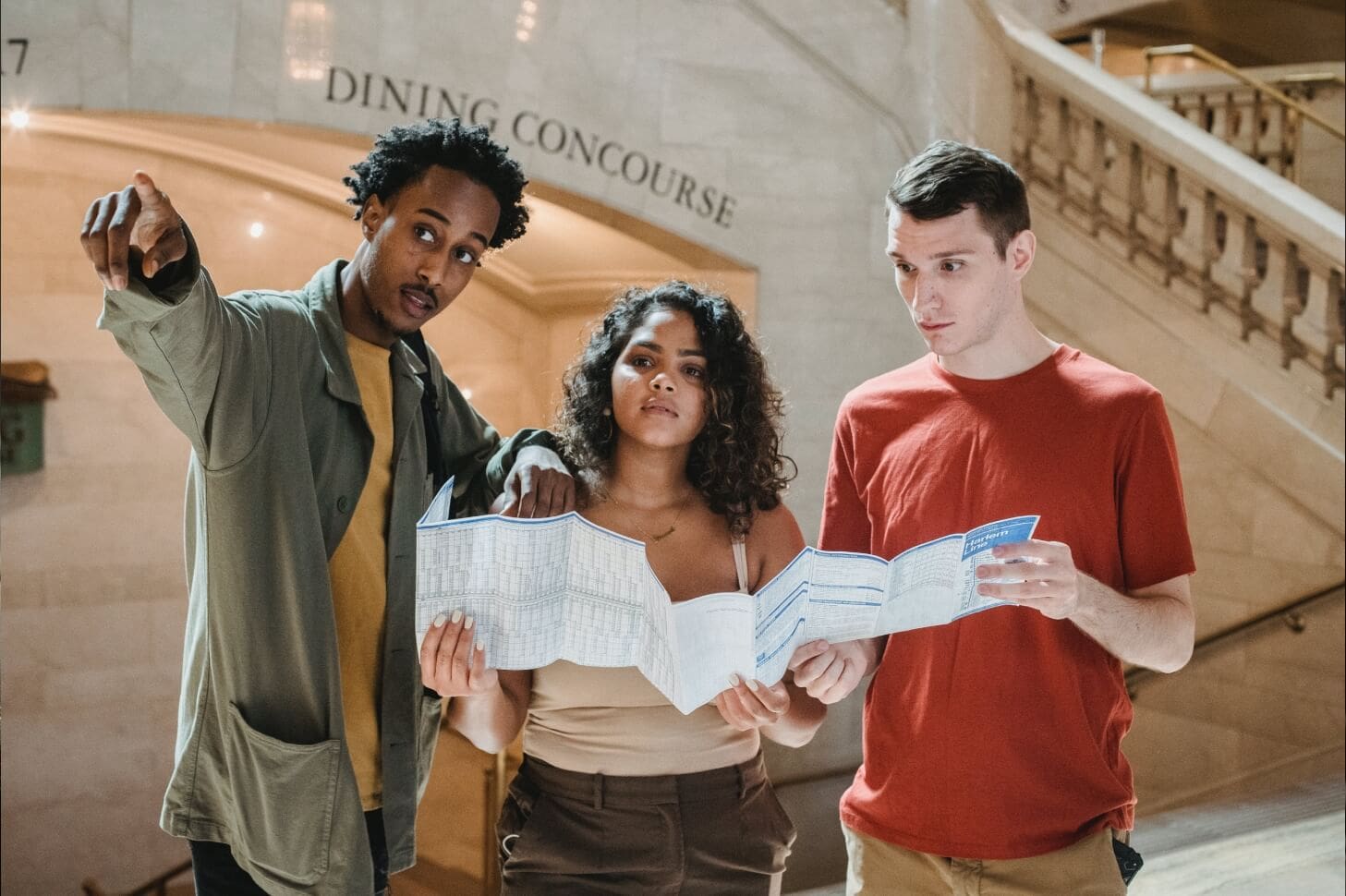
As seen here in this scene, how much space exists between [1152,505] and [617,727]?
0.85 m

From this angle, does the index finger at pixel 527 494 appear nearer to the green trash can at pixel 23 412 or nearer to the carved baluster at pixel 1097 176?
the carved baluster at pixel 1097 176

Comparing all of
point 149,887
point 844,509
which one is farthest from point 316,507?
point 149,887

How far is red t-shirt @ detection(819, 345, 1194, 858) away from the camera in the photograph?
1654 millimetres

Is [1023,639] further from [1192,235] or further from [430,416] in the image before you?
[1192,235]

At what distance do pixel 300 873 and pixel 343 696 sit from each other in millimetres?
263

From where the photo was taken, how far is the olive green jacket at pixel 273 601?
5.32ft

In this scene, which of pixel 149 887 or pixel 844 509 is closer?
pixel 844 509

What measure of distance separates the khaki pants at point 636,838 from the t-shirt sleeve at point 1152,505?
696mm

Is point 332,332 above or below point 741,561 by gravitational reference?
above

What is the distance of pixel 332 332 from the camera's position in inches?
69.7

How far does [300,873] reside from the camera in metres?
1.69

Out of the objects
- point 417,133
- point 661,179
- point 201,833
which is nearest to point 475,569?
point 201,833

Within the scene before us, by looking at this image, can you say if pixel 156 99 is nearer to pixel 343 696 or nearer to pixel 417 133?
pixel 417 133

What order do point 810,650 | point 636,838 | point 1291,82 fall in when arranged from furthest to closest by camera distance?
1. point 1291,82
2. point 636,838
3. point 810,650
